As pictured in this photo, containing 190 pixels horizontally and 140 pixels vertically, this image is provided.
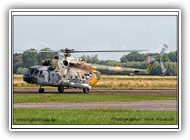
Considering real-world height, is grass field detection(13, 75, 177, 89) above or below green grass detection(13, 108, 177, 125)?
above

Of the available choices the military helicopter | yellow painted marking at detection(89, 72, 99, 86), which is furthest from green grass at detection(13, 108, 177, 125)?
yellow painted marking at detection(89, 72, 99, 86)

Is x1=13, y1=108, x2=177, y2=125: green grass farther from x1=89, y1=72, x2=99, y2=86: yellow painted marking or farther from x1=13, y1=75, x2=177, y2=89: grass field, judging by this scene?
x1=13, y1=75, x2=177, y2=89: grass field

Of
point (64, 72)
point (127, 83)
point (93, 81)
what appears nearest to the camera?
point (64, 72)

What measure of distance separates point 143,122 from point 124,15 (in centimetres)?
318

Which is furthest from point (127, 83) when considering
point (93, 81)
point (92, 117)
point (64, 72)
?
point (92, 117)

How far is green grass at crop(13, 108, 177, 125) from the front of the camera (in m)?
13.9

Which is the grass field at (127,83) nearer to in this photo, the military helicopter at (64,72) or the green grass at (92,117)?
the military helicopter at (64,72)

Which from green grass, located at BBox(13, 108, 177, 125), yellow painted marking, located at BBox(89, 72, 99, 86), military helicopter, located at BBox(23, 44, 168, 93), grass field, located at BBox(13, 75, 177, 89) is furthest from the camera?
grass field, located at BBox(13, 75, 177, 89)

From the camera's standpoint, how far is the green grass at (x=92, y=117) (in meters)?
13.9

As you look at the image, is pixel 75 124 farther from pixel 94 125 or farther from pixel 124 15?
pixel 124 15

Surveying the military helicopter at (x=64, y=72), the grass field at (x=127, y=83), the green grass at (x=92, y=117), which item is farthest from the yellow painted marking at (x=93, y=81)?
the green grass at (x=92, y=117)

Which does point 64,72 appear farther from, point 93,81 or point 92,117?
point 92,117

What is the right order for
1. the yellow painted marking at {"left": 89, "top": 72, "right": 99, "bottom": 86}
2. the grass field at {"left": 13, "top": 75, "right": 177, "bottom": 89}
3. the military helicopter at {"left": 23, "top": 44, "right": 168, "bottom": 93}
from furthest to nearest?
1. the grass field at {"left": 13, "top": 75, "right": 177, "bottom": 89}
2. the yellow painted marking at {"left": 89, "top": 72, "right": 99, "bottom": 86}
3. the military helicopter at {"left": 23, "top": 44, "right": 168, "bottom": 93}

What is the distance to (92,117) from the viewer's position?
14922 mm
